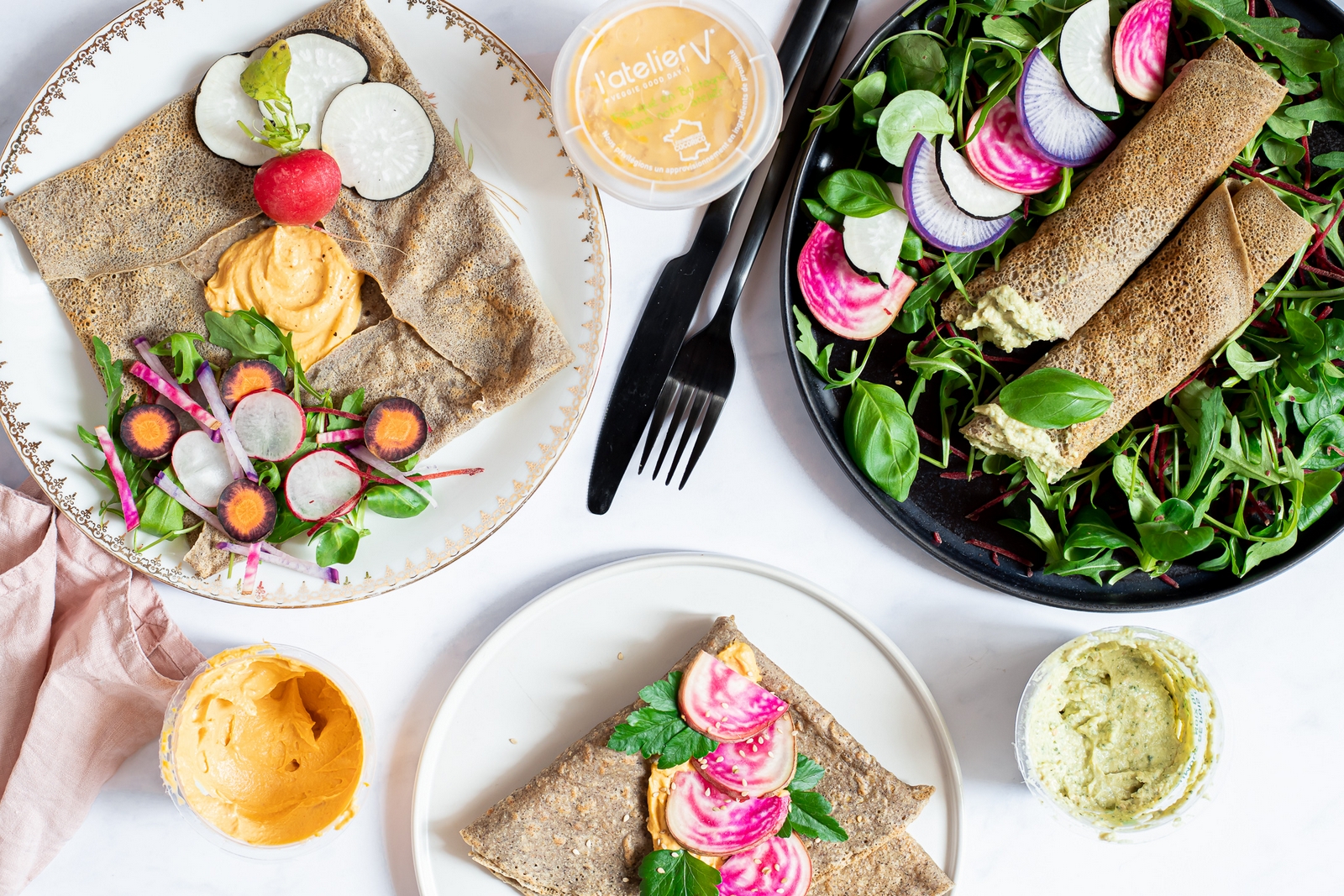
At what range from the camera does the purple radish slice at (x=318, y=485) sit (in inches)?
63.6

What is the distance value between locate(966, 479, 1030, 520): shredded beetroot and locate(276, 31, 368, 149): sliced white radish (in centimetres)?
151

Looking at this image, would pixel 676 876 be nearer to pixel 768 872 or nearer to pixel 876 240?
pixel 768 872

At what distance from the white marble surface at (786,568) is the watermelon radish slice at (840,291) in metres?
0.15

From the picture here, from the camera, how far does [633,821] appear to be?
5.44 feet

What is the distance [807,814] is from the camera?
1.65 meters

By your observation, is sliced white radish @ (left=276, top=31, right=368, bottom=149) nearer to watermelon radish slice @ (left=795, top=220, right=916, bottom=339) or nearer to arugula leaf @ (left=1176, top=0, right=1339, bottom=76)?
watermelon radish slice @ (left=795, top=220, right=916, bottom=339)

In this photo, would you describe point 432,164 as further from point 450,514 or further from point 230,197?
point 450,514

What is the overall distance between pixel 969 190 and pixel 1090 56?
33cm

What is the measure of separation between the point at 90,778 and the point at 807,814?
4.94 feet

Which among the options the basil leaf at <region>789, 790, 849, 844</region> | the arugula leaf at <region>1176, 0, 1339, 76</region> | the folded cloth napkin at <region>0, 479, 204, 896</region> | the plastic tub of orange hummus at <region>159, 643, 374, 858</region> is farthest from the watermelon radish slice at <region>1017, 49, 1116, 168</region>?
the folded cloth napkin at <region>0, 479, 204, 896</region>

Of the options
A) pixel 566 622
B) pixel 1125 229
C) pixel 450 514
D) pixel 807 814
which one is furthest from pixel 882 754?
pixel 1125 229

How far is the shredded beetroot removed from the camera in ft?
5.51

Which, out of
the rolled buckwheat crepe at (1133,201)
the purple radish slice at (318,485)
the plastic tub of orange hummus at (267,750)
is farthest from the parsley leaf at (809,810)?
the purple radish slice at (318,485)

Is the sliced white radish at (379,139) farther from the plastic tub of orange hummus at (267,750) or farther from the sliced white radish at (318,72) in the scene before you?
the plastic tub of orange hummus at (267,750)
